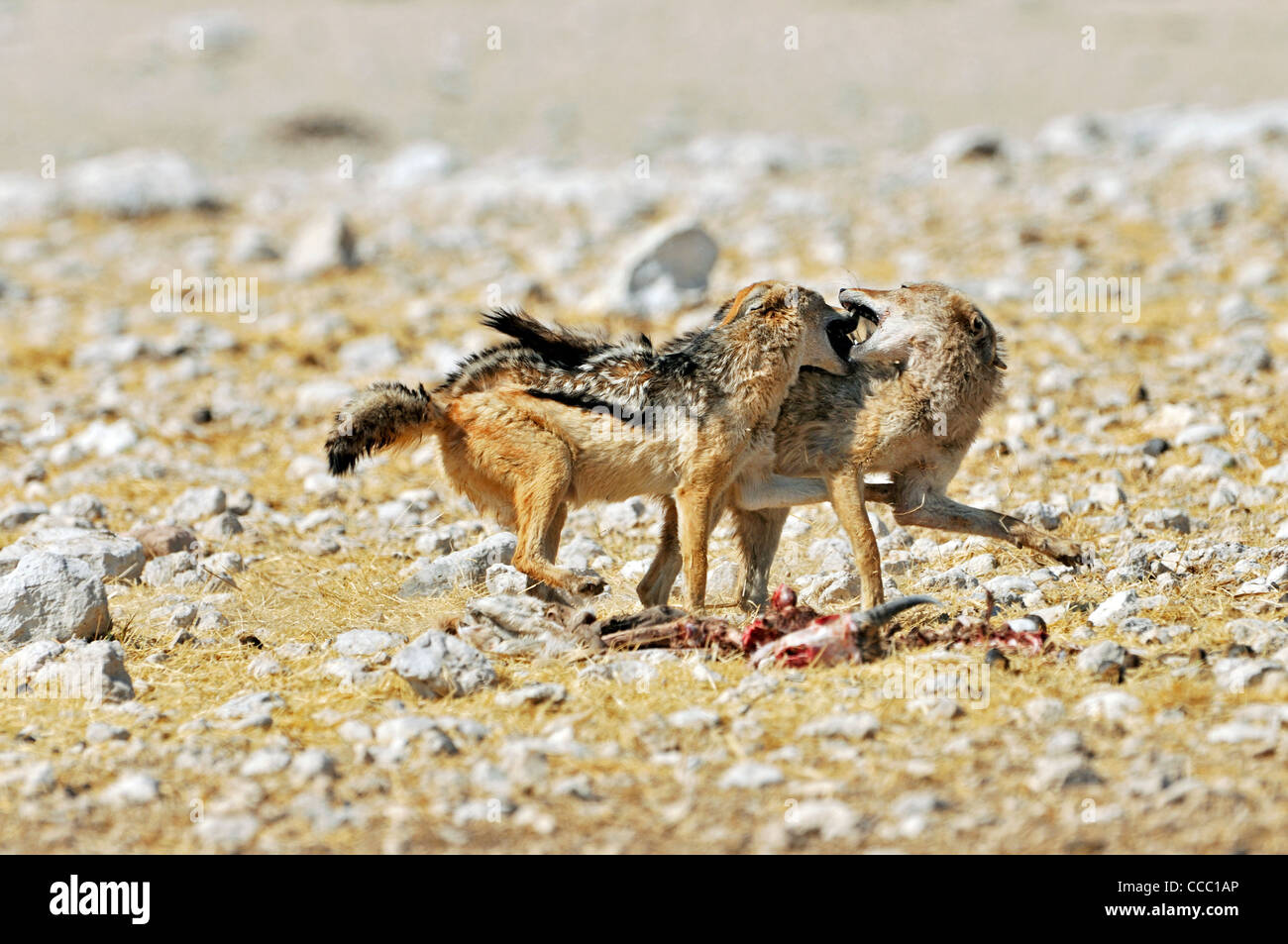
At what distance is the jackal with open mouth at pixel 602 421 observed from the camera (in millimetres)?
7266

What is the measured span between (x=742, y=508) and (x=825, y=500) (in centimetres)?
48

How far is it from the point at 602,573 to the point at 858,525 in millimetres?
1705

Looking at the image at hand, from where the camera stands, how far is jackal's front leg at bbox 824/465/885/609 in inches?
285

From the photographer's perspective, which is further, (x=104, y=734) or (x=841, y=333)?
(x=841, y=333)

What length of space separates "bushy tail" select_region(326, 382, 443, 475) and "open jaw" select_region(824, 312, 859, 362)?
7.25 feet

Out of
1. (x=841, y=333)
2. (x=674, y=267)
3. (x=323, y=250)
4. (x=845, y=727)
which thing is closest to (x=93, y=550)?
(x=841, y=333)

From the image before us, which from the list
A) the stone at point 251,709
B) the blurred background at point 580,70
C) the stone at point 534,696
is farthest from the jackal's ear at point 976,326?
the blurred background at point 580,70

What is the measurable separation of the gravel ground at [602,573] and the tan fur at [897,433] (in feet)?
0.98

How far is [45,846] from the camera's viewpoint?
15.9 ft

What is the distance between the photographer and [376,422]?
7.13 meters

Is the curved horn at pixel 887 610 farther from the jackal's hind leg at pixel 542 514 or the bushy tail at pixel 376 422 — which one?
the bushy tail at pixel 376 422

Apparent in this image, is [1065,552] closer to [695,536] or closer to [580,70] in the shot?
[695,536]

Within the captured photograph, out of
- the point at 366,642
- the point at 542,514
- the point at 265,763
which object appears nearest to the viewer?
the point at 265,763

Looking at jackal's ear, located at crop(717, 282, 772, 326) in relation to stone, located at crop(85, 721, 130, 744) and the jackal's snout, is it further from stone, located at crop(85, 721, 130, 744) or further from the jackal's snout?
stone, located at crop(85, 721, 130, 744)
